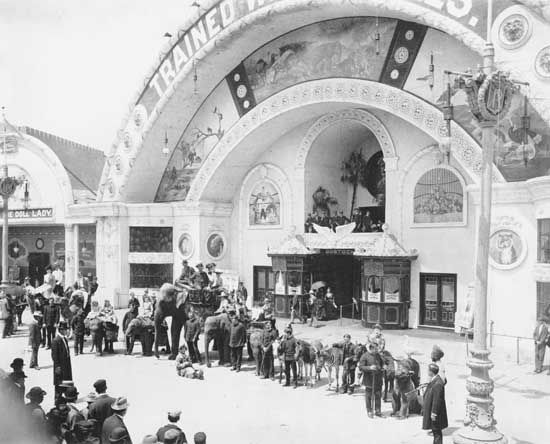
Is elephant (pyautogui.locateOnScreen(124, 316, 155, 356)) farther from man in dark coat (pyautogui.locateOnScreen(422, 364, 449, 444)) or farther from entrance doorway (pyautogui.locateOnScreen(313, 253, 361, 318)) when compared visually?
man in dark coat (pyautogui.locateOnScreen(422, 364, 449, 444))

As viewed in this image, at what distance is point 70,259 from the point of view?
29984 mm

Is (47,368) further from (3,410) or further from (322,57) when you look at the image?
(322,57)

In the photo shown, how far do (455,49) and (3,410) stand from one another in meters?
15.9

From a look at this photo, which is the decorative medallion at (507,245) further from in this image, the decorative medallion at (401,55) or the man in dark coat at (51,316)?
the man in dark coat at (51,316)

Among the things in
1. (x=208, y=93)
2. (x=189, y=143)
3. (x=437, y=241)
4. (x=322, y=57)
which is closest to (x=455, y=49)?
(x=322, y=57)

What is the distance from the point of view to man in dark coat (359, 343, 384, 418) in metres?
10.8

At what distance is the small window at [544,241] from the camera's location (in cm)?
1520

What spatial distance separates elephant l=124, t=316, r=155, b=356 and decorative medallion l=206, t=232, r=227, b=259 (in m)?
9.96

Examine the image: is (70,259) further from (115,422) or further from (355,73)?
(115,422)

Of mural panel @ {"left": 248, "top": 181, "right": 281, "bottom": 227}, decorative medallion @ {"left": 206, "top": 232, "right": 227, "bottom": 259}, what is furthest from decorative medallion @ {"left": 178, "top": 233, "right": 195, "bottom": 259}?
mural panel @ {"left": 248, "top": 181, "right": 281, "bottom": 227}

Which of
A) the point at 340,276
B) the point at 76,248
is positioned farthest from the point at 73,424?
the point at 76,248

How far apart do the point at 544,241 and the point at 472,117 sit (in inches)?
168

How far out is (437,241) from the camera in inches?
816

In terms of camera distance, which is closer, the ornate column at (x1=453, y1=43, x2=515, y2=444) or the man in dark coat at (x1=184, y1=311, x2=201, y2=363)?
the ornate column at (x1=453, y1=43, x2=515, y2=444)
